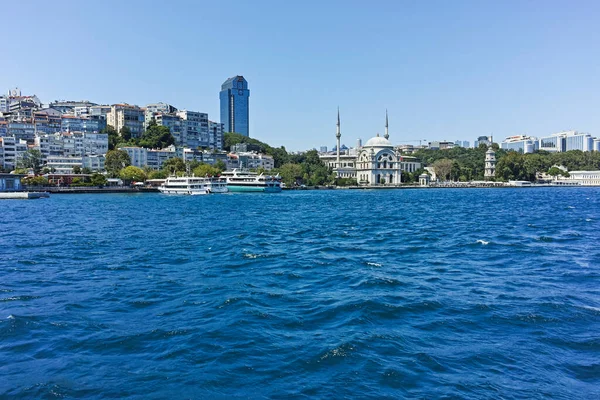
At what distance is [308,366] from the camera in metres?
7.10

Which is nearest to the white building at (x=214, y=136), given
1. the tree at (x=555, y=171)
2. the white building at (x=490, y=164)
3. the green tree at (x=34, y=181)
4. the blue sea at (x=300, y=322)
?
the green tree at (x=34, y=181)

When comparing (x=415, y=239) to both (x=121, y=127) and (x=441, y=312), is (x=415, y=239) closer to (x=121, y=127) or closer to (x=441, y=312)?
(x=441, y=312)

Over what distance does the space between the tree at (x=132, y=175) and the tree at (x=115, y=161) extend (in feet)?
10.9

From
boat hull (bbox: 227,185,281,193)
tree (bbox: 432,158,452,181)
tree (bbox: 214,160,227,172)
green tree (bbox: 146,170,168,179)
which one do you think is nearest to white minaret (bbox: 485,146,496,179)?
tree (bbox: 432,158,452,181)

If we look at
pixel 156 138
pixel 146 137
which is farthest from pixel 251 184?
pixel 146 137

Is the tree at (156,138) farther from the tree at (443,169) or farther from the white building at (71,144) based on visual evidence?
the tree at (443,169)

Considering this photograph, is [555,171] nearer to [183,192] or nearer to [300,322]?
[183,192]

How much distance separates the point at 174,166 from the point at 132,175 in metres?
10.4

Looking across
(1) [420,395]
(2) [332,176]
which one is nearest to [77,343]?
(1) [420,395]

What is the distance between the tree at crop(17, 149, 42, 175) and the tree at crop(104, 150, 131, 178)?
11267 mm

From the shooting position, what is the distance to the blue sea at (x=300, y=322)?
6551mm

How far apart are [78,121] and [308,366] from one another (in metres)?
108

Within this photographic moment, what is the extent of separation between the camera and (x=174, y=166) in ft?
306

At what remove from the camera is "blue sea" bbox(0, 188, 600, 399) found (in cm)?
655
